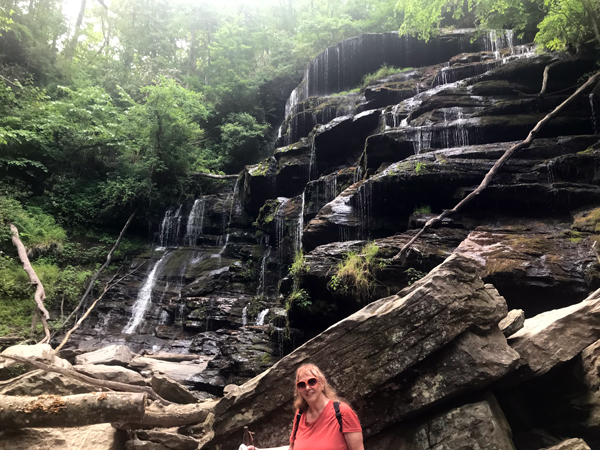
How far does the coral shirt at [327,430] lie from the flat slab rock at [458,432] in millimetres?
1473

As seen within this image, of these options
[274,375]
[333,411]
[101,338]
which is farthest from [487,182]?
[101,338]

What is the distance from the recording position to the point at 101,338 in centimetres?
1257

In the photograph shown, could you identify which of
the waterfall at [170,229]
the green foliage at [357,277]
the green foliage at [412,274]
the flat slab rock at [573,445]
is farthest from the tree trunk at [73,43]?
the flat slab rock at [573,445]

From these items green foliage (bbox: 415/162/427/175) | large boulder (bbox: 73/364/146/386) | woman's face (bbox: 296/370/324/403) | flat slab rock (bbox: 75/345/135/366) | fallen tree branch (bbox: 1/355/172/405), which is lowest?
flat slab rock (bbox: 75/345/135/366)

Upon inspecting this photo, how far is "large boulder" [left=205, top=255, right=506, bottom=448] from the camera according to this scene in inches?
149

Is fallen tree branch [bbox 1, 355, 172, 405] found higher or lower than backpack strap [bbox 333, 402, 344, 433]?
lower

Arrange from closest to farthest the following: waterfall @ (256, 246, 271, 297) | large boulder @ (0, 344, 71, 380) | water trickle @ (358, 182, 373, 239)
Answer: large boulder @ (0, 344, 71, 380) < water trickle @ (358, 182, 373, 239) < waterfall @ (256, 246, 271, 297)

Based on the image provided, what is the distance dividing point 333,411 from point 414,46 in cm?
2293

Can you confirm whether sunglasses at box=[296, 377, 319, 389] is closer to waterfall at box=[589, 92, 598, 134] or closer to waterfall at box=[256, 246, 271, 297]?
waterfall at box=[256, 246, 271, 297]

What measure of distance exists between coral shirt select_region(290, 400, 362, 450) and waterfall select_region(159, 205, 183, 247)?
17.8 meters

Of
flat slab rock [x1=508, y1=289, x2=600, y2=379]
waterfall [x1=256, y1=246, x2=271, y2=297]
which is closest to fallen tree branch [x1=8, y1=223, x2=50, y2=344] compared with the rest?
waterfall [x1=256, y1=246, x2=271, y2=297]

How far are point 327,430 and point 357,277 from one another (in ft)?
16.4

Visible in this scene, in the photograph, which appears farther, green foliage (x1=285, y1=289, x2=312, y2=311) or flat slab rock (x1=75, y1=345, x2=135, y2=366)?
flat slab rock (x1=75, y1=345, x2=135, y2=366)

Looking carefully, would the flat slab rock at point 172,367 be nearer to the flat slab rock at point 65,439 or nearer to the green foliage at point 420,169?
the flat slab rock at point 65,439
